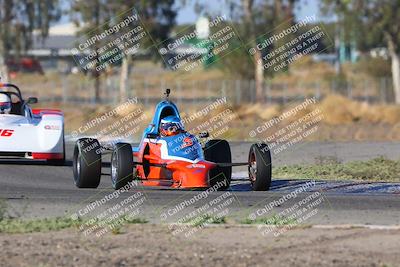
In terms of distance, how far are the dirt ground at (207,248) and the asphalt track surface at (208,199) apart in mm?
1278

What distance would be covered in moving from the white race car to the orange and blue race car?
4052mm

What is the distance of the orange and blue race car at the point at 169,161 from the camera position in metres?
17.8

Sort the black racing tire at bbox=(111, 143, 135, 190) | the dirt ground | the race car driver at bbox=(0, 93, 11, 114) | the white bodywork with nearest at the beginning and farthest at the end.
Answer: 1. the dirt ground
2. the black racing tire at bbox=(111, 143, 135, 190)
3. the white bodywork
4. the race car driver at bbox=(0, 93, 11, 114)

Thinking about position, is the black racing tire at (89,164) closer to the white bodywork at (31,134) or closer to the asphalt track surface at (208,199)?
the asphalt track surface at (208,199)

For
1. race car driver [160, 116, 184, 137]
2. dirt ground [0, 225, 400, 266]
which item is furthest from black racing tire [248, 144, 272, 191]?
dirt ground [0, 225, 400, 266]

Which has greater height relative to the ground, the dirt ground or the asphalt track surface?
the dirt ground

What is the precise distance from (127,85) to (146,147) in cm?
4242

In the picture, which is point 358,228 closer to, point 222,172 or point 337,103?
point 222,172

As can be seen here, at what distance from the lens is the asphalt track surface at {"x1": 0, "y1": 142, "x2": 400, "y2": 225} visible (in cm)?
1514

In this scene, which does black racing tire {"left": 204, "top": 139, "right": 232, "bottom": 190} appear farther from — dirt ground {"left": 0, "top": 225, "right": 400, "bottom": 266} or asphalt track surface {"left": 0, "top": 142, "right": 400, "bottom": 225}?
dirt ground {"left": 0, "top": 225, "right": 400, "bottom": 266}

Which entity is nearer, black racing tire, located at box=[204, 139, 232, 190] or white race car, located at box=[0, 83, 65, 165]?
black racing tire, located at box=[204, 139, 232, 190]

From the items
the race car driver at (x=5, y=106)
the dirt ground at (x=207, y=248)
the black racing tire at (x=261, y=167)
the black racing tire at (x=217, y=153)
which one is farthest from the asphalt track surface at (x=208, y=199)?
the race car driver at (x=5, y=106)

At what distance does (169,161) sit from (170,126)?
0.83 metres

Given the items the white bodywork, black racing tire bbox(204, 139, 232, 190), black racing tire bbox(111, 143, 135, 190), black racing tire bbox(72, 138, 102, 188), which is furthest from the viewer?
the white bodywork
